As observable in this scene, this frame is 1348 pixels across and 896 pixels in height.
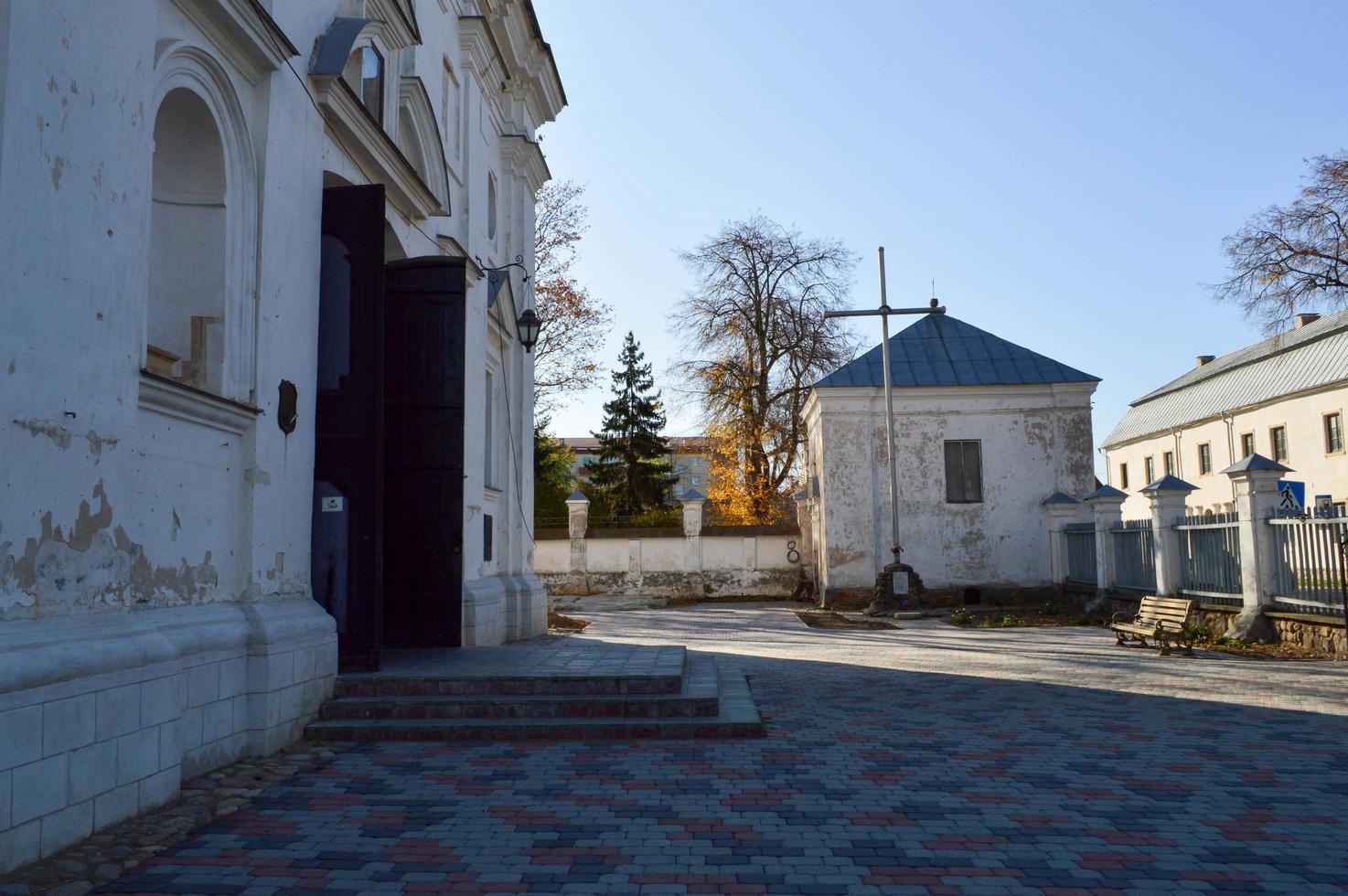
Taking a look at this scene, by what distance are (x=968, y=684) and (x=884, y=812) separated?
5555 mm

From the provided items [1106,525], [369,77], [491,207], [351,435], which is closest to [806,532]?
[1106,525]

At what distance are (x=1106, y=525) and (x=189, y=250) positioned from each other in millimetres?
17709

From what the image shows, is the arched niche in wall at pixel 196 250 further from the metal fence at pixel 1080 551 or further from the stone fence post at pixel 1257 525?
the metal fence at pixel 1080 551

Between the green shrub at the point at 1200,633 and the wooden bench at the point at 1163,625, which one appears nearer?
the wooden bench at the point at 1163,625

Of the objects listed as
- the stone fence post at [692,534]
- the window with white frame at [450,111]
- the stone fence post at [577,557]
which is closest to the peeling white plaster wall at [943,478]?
the stone fence post at [692,534]

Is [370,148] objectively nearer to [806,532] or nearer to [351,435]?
[351,435]

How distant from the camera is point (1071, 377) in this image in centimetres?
2583

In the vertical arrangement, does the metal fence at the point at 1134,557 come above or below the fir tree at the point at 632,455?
below

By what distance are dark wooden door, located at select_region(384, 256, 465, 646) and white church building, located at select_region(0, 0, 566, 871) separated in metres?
0.03

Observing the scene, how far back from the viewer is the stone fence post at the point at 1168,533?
628 inches

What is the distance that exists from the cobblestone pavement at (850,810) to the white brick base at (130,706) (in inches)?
18.2

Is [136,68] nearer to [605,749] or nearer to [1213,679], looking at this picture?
[605,749]

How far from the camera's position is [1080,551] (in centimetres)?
2283

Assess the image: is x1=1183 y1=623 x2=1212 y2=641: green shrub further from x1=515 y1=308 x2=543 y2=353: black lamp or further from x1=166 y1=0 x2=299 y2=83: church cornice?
x1=166 y1=0 x2=299 y2=83: church cornice
